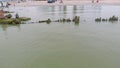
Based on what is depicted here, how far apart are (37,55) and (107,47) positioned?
357 centimetres

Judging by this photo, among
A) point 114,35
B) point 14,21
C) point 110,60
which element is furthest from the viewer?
point 14,21

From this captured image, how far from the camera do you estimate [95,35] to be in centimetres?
1132

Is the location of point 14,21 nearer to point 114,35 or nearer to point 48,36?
point 48,36

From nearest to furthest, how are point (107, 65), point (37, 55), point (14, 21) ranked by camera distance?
point (107, 65), point (37, 55), point (14, 21)

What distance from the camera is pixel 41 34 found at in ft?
39.0

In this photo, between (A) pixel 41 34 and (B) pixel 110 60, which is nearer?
(B) pixel 110 60

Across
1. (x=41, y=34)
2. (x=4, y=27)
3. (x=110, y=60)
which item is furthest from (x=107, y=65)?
(x=4, y=27)

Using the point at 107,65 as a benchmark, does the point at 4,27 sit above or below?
above

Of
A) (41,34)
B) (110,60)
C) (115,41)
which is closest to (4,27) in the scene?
(41,34)

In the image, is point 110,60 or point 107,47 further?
point 107,47

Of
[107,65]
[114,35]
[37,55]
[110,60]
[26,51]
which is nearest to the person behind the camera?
[107,65]

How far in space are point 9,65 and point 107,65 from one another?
12.7 feet

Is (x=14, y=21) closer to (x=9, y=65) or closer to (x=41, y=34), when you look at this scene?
(x=41, y=34)

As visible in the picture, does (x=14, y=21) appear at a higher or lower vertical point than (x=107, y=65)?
higher
